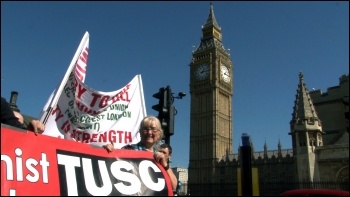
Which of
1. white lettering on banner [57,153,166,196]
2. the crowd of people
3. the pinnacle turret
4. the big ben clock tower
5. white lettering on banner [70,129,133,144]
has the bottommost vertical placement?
white lettering on banner [57,153,166,196]

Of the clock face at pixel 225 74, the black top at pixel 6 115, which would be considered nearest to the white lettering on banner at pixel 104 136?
the black top at pixel 6 115

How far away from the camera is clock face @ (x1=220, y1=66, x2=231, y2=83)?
78.2 meters

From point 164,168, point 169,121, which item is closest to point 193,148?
point 169,121

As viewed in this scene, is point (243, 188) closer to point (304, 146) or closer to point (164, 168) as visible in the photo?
point (164, 168)

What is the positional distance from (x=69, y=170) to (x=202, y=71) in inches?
2960

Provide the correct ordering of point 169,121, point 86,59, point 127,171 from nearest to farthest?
point 127,171 < point 86,59 < point 169,121

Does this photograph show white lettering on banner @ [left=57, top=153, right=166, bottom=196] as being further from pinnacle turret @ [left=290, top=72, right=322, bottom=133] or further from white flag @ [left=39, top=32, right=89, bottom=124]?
pinnacle turret @ [left=290, top=72, right=322, bottom=133]

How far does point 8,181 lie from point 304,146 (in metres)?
25.5

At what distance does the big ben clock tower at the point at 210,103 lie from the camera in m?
72.9

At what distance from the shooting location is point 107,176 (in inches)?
136

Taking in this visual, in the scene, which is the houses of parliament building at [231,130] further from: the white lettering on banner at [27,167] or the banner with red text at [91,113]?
the white lettering on banner at [27,167]

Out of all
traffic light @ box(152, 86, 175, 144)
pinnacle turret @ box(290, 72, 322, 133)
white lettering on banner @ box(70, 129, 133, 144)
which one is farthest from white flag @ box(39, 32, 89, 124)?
pinnacle turret @ box(290, 72, 322, 133)

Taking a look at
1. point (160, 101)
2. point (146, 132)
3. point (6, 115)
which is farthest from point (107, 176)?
point (160, 101)

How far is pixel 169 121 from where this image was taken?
843cm
